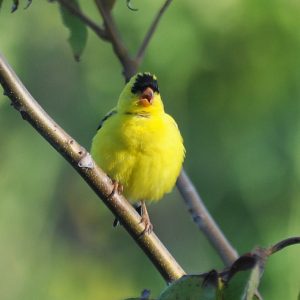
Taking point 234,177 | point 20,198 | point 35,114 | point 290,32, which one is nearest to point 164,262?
point 35,114

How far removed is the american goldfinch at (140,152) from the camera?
2.48 meters

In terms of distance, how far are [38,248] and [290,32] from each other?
9.87ft

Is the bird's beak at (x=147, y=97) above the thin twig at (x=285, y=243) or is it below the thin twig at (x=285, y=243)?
below

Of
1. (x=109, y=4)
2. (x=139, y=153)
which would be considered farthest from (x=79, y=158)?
(x=139, y=153)

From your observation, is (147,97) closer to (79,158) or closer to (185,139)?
(79,158)

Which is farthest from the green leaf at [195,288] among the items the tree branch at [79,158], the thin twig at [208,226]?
the thin twig at [208,226]

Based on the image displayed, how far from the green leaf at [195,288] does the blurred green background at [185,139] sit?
4.25 meters

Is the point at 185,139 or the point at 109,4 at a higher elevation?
the point at 109,4

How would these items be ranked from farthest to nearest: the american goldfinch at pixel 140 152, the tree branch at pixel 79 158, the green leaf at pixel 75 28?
the american goldfinch at pixel 140 152 < the green leaf at pixel 75 28 < the tree branch at pixel 79 158

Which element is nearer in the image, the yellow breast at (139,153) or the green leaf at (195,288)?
the green leaf at (195,288)

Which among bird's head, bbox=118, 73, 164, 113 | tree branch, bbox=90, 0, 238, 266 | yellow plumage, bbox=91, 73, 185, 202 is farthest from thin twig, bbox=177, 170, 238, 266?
bird's head, bbox=118, 73, 164, 113

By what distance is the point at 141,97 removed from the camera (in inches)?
109

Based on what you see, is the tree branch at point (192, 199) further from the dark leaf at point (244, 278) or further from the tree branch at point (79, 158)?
the dark leaf at point (244, 278)

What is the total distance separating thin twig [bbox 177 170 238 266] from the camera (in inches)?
75.4
